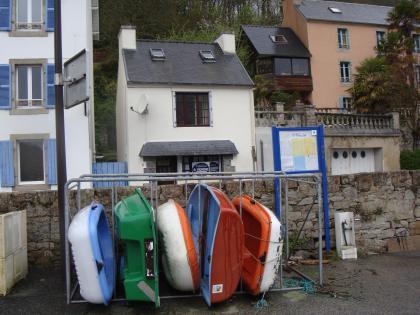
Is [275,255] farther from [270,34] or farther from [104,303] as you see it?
[270,34]

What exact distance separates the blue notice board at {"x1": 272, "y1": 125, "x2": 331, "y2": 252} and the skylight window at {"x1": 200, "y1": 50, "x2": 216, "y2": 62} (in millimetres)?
13854

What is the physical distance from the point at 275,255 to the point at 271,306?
0.57 meters

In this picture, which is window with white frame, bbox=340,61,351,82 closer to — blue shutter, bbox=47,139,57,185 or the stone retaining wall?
blue shutter, bbox=47,139,57,185

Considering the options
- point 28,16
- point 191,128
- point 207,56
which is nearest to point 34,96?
point 28,16

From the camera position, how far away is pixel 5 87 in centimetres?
1549

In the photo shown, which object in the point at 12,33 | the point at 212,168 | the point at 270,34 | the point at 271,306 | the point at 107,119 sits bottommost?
the point at 271,306

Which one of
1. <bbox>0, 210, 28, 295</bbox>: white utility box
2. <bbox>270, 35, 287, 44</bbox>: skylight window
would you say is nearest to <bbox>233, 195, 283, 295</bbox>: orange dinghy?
<bbox>0, 210, 28, 295</bbox>: white utility box

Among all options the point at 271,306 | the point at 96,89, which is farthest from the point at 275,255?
the point at 96,89

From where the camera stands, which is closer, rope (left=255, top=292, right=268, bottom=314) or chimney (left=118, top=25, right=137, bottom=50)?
rope (left=255, top=292, right=268, bottom=314)

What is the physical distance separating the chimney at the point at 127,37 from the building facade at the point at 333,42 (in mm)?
14519

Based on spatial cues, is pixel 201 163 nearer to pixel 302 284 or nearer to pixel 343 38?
pixel 302 284

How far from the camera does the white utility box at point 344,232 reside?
695 cm

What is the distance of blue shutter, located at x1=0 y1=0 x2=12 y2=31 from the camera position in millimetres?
15594

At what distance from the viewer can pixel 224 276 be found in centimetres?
446
